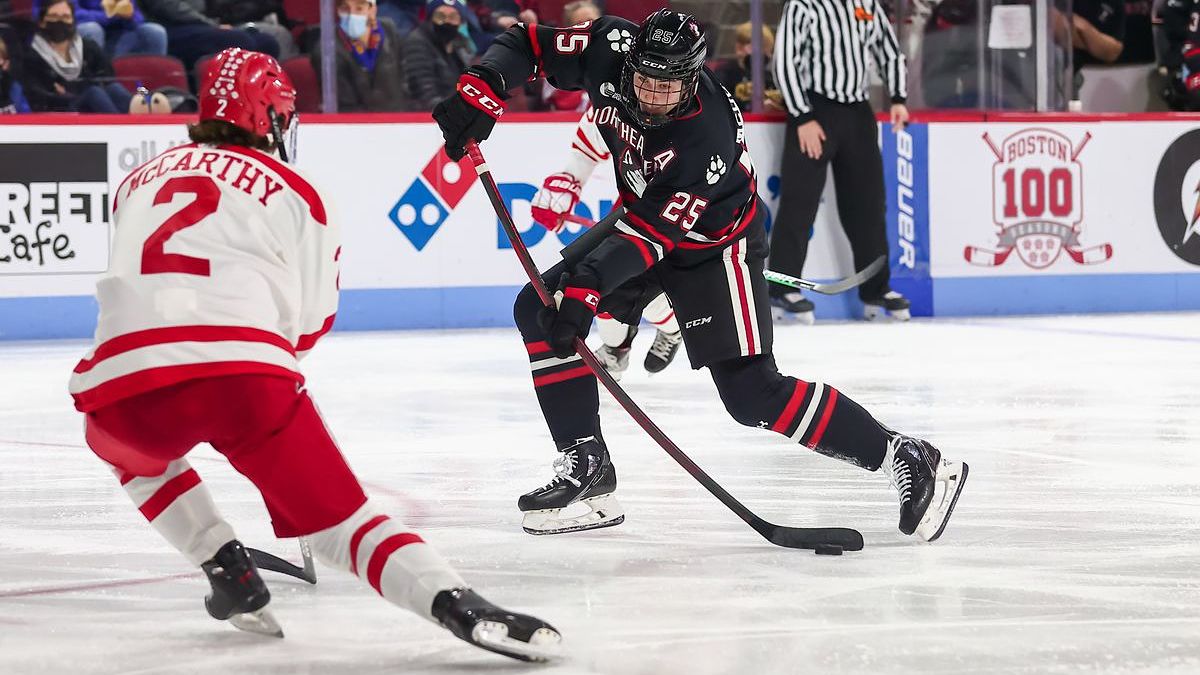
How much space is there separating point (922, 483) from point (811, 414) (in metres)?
0.22

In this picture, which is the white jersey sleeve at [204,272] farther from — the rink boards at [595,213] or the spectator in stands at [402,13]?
the spectator in stands at [402,13]

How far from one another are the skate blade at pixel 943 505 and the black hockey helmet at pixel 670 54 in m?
0.78

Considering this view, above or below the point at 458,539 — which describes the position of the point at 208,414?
above

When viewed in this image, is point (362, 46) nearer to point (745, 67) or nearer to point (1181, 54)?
point (745, 67)

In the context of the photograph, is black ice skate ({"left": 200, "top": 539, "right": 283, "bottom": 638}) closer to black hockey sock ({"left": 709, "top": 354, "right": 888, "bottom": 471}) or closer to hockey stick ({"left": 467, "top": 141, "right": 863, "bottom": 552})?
hockey stick ({"left": 467, "top": 141, "right": 863, "bottom": 552})

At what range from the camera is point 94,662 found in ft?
6.26

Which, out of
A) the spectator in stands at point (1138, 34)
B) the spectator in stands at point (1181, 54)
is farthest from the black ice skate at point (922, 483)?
the spectator in stands at point (1138, 34)

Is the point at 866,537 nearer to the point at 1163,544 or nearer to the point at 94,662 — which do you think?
the point at 1163,544

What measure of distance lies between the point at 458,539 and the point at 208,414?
90 cm

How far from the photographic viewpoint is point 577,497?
2.79 m

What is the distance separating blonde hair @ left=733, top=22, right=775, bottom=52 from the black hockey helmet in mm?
4338

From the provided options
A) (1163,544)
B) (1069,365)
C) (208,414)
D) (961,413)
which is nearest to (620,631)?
(208,414)

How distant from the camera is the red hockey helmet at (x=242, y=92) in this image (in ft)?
6.47

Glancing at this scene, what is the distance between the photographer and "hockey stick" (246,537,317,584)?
2.31 metres
